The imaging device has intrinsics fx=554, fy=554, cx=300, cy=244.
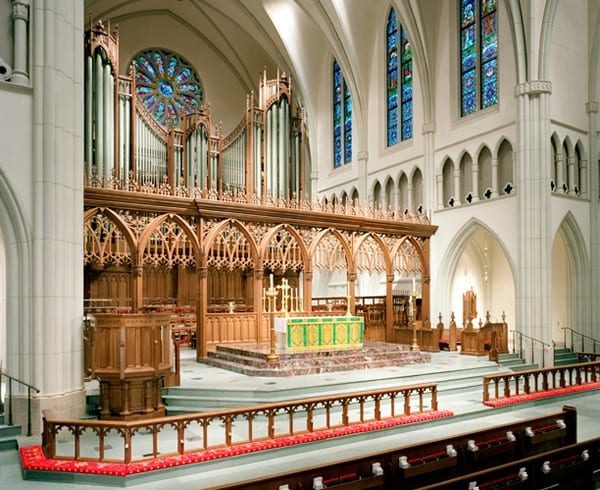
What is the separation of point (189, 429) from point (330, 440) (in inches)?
86.6

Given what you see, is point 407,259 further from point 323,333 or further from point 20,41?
point 20,41

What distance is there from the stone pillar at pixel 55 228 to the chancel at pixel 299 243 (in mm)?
34

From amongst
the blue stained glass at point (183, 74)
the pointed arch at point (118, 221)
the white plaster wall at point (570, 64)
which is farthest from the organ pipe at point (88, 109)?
the white plaster wall at point (570, 64)

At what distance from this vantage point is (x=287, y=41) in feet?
75.8

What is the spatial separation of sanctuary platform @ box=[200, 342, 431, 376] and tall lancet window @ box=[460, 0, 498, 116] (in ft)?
28.1

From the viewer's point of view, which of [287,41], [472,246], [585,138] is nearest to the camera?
[585,138]

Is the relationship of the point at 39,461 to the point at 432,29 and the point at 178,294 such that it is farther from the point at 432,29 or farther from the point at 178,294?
the point at 432,29

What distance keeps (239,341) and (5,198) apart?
7.24 meters

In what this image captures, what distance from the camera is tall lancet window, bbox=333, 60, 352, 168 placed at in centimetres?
2341

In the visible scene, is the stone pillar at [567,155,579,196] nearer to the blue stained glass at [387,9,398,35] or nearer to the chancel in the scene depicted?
the chancel

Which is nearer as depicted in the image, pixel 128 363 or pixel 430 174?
pixel 128 363

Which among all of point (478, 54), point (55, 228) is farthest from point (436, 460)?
point (478, 54)

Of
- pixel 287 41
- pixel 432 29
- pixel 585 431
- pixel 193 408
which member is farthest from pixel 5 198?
pixel 287 41

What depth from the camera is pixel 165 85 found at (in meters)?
24.0
